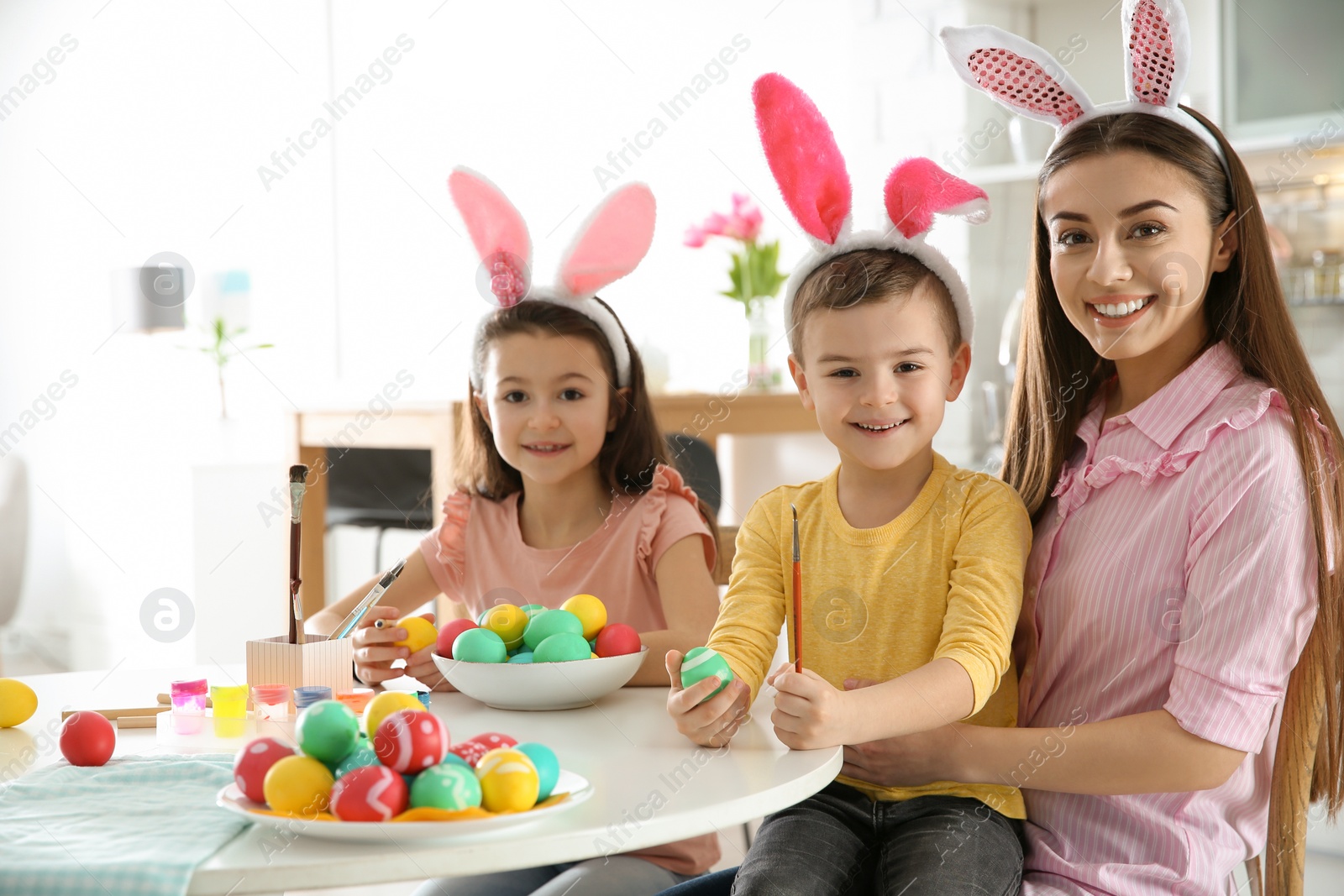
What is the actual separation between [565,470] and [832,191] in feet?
1.73

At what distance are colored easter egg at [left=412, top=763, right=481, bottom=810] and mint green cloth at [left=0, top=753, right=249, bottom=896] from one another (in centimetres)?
12

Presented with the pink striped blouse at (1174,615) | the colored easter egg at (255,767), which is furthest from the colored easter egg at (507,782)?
the pink striped blouse at (1174,615)

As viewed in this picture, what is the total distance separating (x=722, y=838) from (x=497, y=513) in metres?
1.23

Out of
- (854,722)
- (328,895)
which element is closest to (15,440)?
(328,895)

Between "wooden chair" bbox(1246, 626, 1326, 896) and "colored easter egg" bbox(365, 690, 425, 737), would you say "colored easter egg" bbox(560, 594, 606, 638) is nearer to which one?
"colored easter egg" bbox(365, 690, 425, 737)

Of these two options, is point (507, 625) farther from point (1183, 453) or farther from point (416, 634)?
Result: point (1183, 453)

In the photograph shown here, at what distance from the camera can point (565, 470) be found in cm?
152

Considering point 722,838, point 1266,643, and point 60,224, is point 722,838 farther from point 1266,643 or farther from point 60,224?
point 60,224

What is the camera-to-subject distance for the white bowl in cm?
107

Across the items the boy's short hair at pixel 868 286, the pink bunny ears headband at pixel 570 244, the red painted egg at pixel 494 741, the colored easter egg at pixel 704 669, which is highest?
the pink bunny ears headband at pixel 570 244

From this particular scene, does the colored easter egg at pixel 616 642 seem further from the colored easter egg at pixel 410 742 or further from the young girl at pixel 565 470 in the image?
the colored easter egg at pixel 410 742

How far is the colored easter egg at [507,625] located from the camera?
113 cm

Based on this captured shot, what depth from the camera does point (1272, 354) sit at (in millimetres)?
1126

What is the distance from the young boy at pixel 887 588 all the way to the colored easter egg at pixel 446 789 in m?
0.24
